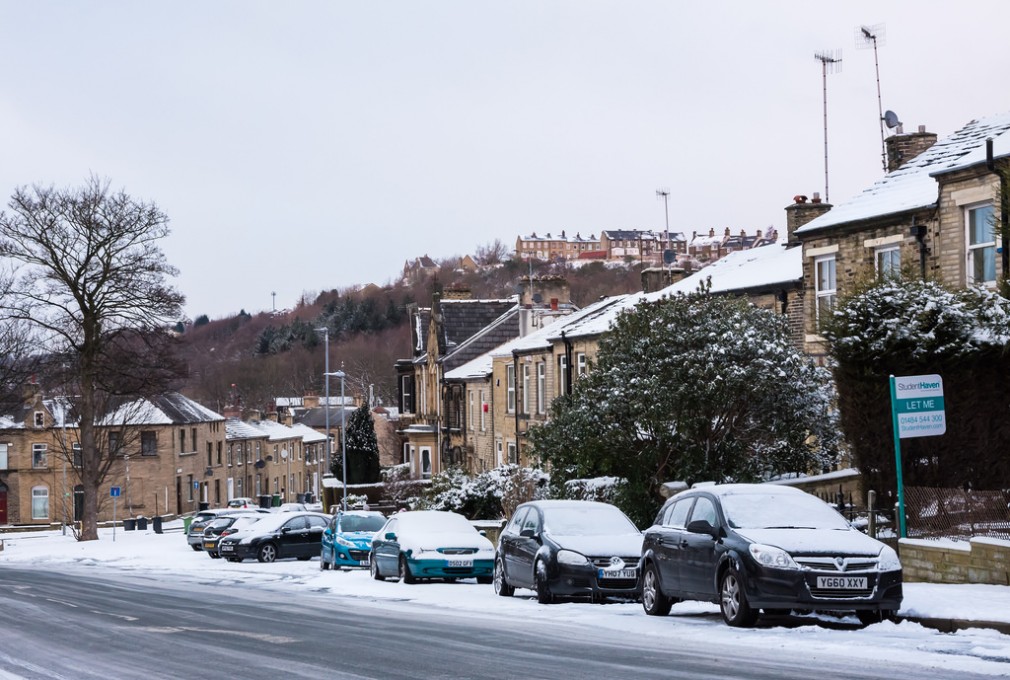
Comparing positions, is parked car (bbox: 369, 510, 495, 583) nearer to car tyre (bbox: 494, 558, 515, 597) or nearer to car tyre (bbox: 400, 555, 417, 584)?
car tyre (bbox: 400, 555, 417, 584)

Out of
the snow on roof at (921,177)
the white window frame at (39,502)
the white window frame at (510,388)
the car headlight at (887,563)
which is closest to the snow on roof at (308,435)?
the white window frame at (39,502)

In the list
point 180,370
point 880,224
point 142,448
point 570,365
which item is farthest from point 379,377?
point 880,224

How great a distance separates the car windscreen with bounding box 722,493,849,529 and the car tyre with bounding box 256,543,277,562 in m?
23.9

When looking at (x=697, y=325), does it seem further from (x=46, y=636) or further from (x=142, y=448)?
(x=142, y=448)

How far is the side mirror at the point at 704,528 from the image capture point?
49.3 ft

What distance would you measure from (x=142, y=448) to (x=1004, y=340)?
7006cm

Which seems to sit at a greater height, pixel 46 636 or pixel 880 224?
pixel 880 224

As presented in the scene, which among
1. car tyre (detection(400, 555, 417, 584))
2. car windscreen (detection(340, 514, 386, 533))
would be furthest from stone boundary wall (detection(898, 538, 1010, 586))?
car windscreen (detection(340, 514, 386, 533))

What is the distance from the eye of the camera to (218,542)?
39.7m

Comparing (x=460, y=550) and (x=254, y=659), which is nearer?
(x=254, y=659)

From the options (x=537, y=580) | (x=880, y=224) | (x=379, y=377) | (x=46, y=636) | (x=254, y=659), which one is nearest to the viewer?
(x=254, y=659)

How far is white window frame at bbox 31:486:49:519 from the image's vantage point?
82000mm

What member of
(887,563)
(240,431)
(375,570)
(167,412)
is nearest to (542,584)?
(887,563)

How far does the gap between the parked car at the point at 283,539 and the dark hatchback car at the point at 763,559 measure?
22.0 meters
